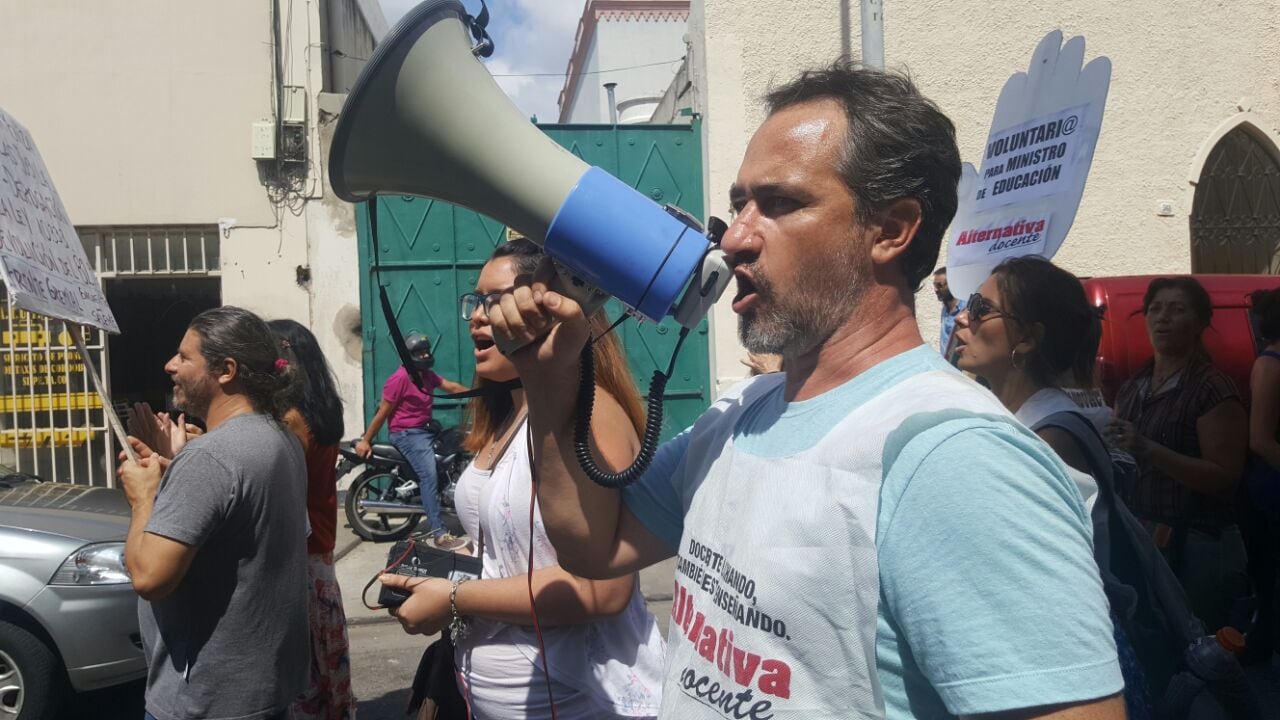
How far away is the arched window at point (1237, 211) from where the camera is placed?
8852mm

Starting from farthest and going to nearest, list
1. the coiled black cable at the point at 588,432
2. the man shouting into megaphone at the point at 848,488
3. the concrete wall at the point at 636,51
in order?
1. the concrete wall at the point at 636,51
2. the coiled black cable at the point at 588,432
3. the man shouting into megaphone at the point at 848,488

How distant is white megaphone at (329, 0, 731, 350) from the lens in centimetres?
129

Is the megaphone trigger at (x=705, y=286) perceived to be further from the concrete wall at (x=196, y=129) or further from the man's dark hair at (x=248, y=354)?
the concrete wall at (x=196, y=129)

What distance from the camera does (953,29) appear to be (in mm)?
8391

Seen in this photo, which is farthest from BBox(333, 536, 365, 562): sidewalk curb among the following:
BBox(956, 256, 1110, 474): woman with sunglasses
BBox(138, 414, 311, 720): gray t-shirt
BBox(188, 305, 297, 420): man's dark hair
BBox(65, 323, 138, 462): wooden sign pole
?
BBox(956, 256, 1110, 474): woman with sunglasses

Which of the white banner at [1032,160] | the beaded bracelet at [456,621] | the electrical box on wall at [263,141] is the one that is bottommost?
the beaded bracelet at [456,621]

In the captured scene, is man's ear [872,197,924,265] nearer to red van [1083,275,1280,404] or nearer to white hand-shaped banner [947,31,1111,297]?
white hand-shaped banner [947,31,1111,297]

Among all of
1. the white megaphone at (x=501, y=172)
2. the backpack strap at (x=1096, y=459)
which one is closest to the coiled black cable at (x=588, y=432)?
the white megaphone at (x=501, y=172)

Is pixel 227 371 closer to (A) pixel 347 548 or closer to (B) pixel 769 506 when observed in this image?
(B) pixel 769 506

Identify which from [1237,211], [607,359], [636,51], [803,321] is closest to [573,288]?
[803,321]

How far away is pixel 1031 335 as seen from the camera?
8.80ft

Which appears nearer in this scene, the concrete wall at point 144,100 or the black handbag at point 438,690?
the black handbag at point 438,690

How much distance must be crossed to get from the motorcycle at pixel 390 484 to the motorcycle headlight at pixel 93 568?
11.3 ft

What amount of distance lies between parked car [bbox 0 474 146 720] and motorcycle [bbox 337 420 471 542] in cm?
347
